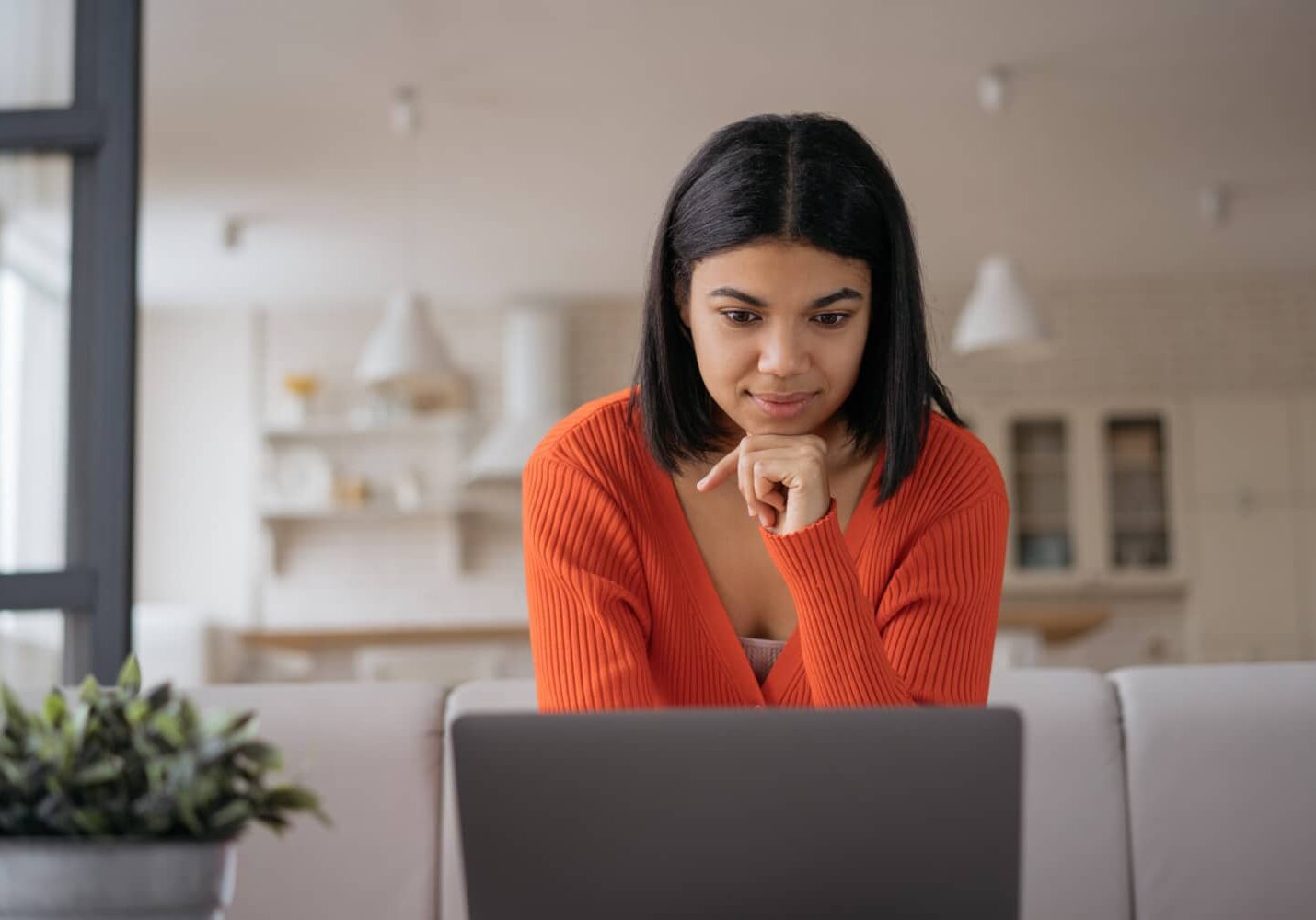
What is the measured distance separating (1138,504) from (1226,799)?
20.9 ft

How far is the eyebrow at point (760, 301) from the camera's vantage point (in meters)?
1.48

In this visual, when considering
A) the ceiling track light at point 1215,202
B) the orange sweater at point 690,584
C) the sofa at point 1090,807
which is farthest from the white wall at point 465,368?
the orange sweater at point 690,584

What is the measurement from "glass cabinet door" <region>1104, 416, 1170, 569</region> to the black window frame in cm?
633

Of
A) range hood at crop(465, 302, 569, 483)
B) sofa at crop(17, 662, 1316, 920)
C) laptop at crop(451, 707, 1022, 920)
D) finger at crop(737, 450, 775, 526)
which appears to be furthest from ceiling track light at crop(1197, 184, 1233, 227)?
laptop at crop(451, 707, 1022, 920)

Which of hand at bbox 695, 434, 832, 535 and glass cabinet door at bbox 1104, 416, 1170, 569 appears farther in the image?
glass cabinet door at bbox 1104, 416, 1170, 569

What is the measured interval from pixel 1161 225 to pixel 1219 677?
5696mm

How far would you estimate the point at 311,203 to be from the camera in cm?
647

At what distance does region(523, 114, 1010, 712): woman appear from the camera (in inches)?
57.9

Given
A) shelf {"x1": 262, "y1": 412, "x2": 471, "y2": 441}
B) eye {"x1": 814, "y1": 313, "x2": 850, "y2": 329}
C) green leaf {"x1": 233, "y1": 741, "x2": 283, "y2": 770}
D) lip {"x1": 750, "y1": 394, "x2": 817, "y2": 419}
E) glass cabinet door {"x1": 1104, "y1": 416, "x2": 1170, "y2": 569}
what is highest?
shelf {"x1": 262, "y1": 412, "x2": 471, "y2": 441}

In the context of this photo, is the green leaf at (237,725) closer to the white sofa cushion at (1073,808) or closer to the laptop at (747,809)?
the laptop at (747,809)

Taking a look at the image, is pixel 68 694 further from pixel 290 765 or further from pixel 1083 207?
pixel 1083 207

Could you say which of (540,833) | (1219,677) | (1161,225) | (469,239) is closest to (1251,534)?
(1161,225)

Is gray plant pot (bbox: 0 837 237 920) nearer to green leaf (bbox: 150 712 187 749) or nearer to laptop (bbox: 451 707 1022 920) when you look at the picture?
green leaf (bbox: 150 712 187 749)

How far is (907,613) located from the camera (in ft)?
5.18
